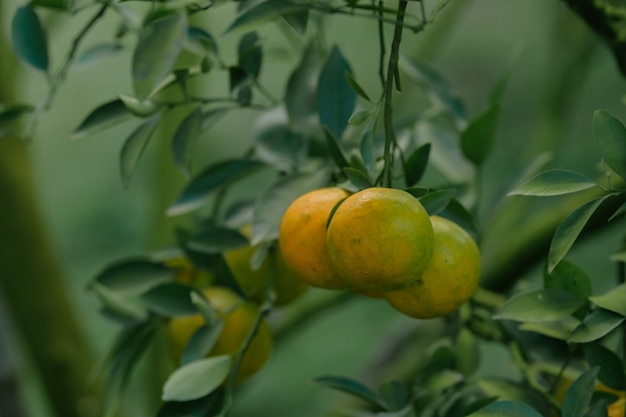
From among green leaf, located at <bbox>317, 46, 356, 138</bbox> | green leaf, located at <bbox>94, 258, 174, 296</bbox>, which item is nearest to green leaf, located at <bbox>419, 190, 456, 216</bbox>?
green leaf, located at <bbox>317, 46, 356, 138</bbox>

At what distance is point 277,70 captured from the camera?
2162 mm

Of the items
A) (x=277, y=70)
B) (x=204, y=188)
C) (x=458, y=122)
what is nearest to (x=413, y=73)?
(x=458, y=122)

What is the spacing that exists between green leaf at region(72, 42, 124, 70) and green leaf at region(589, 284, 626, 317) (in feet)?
1.15

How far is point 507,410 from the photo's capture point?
41 centimetres

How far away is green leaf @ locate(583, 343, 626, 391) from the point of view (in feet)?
1.52

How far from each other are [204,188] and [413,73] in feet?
0.62

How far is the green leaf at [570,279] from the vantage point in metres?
0.47

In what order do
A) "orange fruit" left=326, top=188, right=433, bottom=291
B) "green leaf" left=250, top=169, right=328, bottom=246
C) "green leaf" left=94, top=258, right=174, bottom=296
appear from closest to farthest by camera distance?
"orange fruit" left=326, top=188, right=433, bottom=291, "green leaf" left=250, top=169, right=328, bottom=246, "green leaf" left=94, top=258, right=174, bottom=296

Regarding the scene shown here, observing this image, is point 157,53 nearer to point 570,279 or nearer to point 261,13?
point 261,13

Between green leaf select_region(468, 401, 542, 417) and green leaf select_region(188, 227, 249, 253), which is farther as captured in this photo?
green leaf select_region(188, 227, 249, 253)

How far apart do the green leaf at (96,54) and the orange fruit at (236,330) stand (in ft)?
0.58

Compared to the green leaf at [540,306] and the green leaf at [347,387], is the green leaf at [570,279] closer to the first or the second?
the green leaf at [540,306]

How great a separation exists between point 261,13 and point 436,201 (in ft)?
0.42

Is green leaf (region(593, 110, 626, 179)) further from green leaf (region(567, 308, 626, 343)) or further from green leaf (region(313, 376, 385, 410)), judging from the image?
green leaf (region(313, 376, 385, 410))
